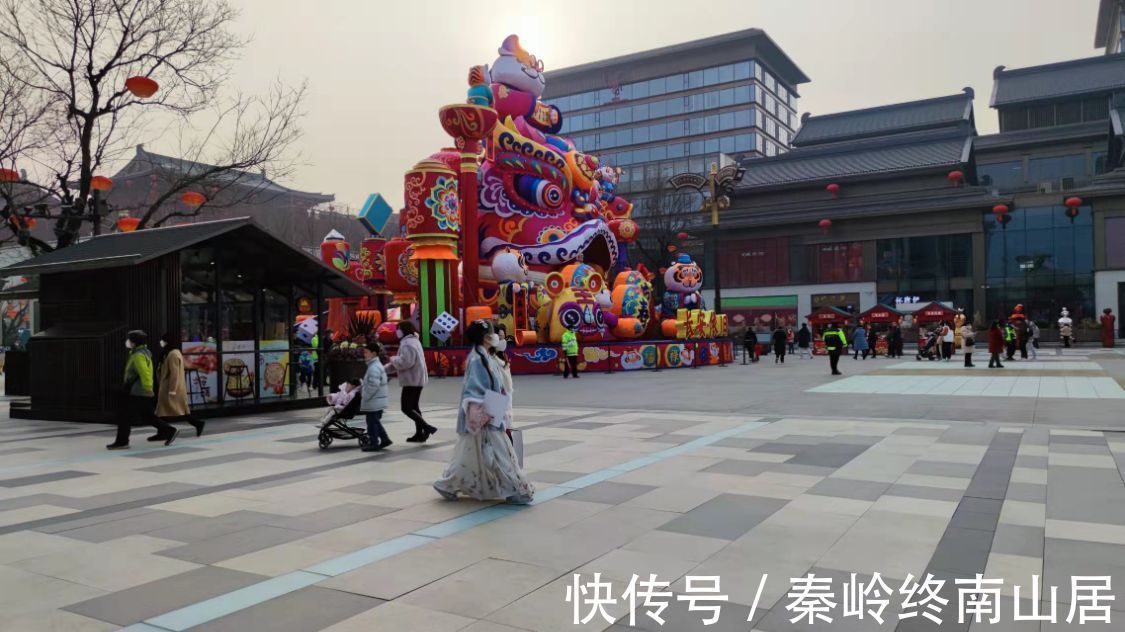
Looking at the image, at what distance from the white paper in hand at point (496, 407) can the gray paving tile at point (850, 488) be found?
108 inches

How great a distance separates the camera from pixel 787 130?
274 ft

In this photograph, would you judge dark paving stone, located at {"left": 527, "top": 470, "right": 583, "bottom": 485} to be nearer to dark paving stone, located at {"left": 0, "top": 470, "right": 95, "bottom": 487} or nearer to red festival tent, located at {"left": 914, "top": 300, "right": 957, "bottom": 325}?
dark paving stone, located at {"left": 0, "top": 470, "right": 95, "bottom": 487}

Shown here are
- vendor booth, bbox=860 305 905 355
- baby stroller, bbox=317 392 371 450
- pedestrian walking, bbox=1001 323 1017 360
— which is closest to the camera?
baby stroller, bbox=317 392 371 450

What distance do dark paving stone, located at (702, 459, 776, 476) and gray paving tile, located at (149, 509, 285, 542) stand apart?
420 centimetres

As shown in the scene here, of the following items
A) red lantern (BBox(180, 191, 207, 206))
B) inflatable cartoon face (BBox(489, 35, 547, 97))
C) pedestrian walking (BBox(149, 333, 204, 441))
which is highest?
inflatable cartoon face (BBox(489, 35, 547, 97))

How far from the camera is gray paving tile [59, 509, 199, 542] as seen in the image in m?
A: 5.86

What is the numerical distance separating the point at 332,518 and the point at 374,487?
47.9 inches

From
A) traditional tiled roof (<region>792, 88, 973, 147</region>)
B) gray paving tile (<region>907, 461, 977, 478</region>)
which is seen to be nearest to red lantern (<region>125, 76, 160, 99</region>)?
gray paving tile (<region>907, 461, 977, 478</region>)

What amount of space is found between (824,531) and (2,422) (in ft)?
45.9

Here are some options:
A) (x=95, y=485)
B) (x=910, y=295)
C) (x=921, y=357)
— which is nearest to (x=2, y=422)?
(x=95, y=485)

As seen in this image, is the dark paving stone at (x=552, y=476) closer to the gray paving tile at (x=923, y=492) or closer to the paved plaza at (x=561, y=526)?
the paved plaza at (x=561, y=526)

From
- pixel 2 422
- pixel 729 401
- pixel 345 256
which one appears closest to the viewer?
pixel 2 422

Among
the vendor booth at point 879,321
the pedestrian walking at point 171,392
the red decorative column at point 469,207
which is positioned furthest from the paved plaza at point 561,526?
the vendor booth at point 879,321

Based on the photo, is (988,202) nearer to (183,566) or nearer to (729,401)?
(729,401)
